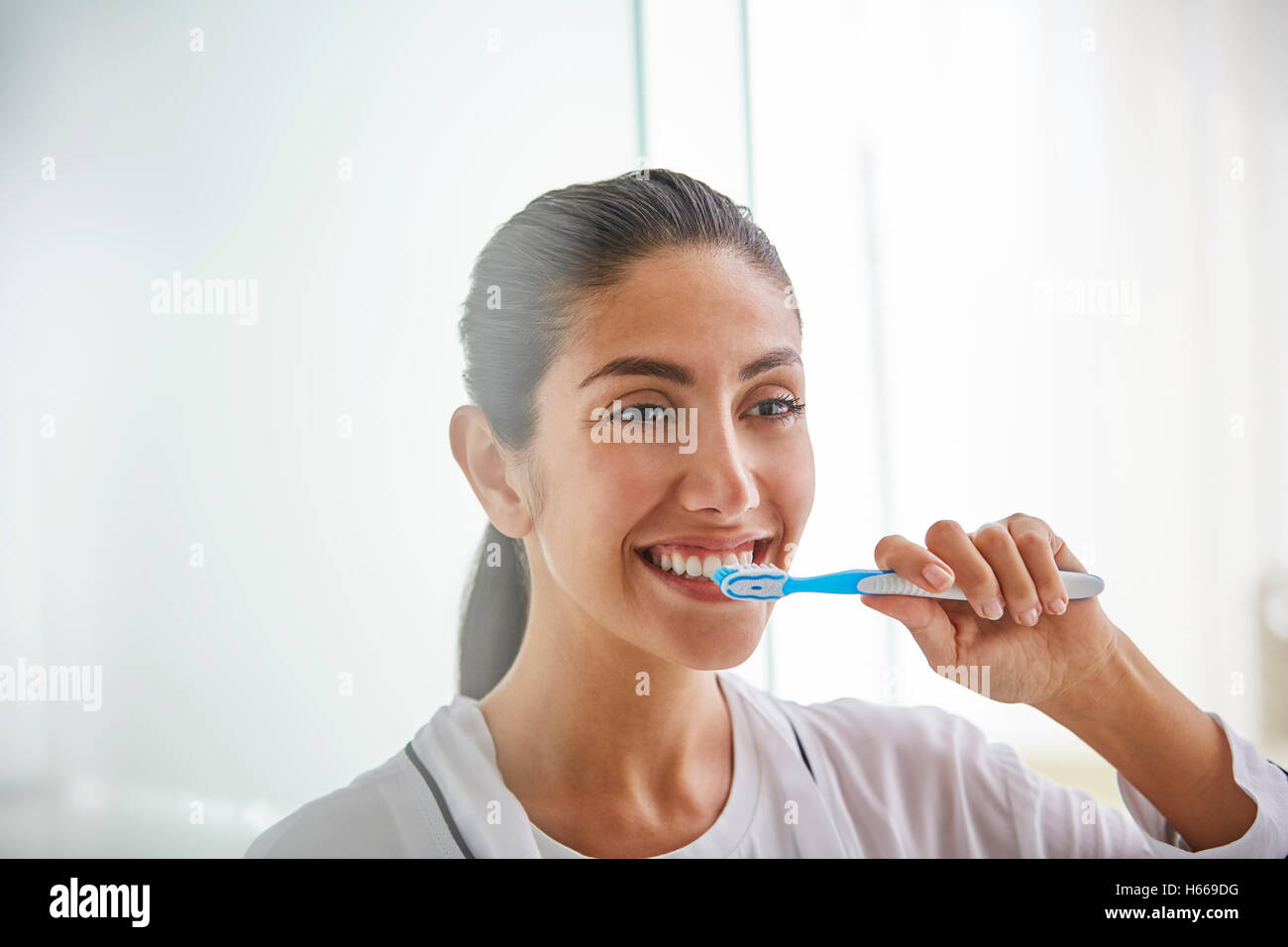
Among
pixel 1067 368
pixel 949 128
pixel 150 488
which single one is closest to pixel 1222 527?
pixel 1067 368

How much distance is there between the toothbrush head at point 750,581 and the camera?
2.31ft

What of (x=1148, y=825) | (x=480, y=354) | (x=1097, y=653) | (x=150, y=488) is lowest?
(x=1148, y=825)

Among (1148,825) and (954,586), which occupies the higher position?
(954,586)

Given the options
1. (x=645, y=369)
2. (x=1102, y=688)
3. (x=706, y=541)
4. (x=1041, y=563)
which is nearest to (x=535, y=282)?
(x=645, y=369)

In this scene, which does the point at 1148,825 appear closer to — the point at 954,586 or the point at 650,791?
the point at 954,586

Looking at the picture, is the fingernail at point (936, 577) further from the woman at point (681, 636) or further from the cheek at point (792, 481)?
the cheek at point (792, 481)

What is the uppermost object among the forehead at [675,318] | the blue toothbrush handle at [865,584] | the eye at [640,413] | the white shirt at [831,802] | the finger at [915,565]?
the forehead at [675,318]

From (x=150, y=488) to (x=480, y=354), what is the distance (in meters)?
0.31

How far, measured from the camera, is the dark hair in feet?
2.39

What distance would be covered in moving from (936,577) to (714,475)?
0.60 ft

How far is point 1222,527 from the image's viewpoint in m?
0.88

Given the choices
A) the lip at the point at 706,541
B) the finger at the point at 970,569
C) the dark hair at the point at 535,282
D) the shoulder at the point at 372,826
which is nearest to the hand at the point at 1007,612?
the finger at the point at 970,569

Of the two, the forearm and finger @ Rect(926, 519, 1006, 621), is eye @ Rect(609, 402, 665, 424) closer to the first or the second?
finger @ Rect(926, 519, 1006, 621)

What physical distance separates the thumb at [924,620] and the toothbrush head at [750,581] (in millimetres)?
74
